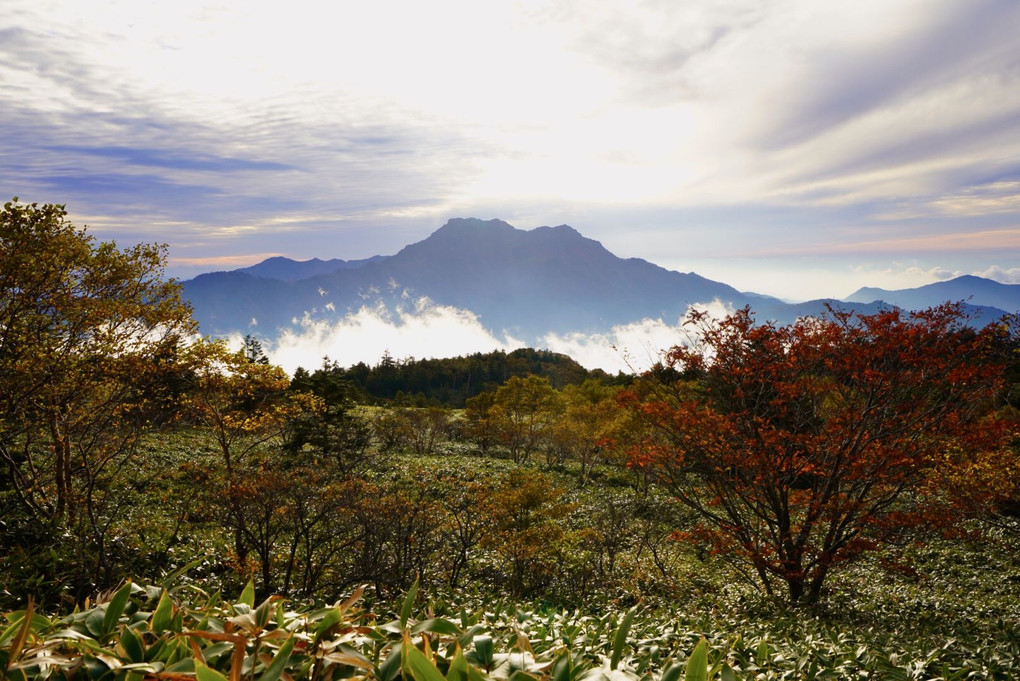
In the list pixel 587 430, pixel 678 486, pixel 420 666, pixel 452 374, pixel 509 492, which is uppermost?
pixel 420 666

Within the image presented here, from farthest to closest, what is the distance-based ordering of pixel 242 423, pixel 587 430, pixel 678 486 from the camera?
pixel 587 430 → pixel 242 423 → pixel 678 486

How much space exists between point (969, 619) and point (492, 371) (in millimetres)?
121745

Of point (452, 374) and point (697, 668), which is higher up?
point (697, 668)

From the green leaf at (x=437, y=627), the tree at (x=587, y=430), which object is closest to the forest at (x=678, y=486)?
the green leaf at (x=437, y=627)

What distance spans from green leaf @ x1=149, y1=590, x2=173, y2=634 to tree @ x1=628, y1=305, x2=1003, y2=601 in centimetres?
1013

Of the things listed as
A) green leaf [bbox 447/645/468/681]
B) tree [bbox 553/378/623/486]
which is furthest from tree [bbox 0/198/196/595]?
tree [bbox 553/378/623/486]

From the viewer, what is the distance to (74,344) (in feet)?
38.8

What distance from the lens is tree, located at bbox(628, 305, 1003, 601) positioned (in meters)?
9.97

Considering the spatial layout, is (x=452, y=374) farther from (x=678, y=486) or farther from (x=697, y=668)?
(x=697, y=668)

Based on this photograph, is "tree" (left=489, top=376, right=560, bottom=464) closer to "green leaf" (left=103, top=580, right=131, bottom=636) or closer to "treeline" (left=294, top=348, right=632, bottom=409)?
"green leaf" (left=103, top=580, right=131, bottom=636)

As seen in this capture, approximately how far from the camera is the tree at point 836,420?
9969 millimetres

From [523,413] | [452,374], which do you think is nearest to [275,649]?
[523,413]

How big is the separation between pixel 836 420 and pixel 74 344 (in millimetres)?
16559

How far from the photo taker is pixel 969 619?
9.87 m
